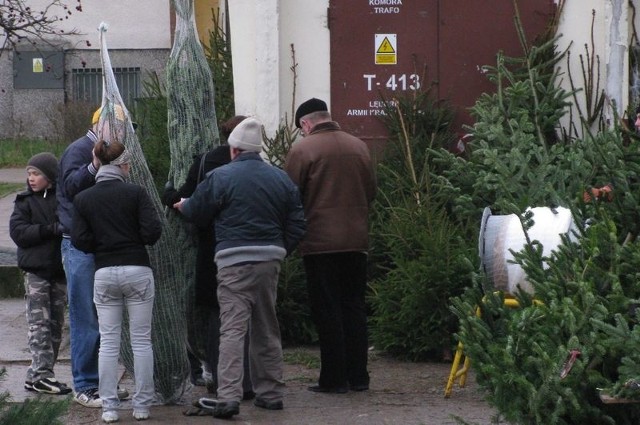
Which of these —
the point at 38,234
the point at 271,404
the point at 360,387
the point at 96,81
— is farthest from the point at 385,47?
the point at 96,81

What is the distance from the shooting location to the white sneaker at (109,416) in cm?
671

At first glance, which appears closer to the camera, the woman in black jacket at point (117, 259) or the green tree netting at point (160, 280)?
the woman in black jacket at point (117, 259)

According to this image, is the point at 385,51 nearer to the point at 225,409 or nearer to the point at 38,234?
the point at 38,234

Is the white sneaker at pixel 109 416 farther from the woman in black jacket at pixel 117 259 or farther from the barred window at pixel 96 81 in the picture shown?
the barred window at pixel 96 81

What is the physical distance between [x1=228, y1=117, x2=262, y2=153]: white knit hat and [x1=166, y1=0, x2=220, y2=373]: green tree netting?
26.0 inches

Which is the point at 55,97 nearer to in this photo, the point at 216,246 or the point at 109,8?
the point at 109,8

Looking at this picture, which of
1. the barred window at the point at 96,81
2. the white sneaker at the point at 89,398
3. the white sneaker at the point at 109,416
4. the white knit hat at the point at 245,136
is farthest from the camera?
the barred window at the point at 96,81

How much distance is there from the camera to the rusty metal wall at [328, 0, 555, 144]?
9727 millimetres

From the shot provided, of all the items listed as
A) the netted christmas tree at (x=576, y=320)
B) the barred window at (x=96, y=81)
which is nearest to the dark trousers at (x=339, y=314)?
the netted christmas tree at (x=576, y=320)

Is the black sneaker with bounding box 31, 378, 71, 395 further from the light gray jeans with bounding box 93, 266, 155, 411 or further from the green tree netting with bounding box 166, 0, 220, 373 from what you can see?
the green tree netting with bounding box 166, 0, 220, 373

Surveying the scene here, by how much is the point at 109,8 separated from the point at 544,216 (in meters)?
20.2

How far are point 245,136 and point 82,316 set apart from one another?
1.48 metres

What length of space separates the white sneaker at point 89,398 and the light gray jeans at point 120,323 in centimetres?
34

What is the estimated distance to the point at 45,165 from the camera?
7.42 metres
